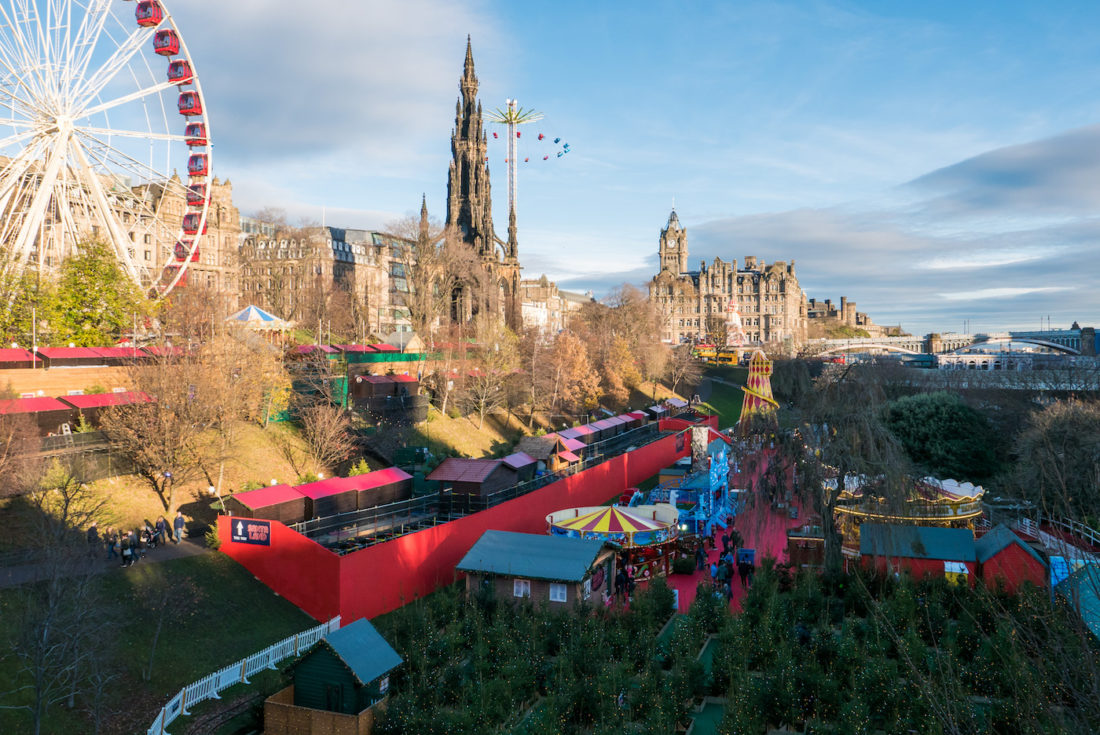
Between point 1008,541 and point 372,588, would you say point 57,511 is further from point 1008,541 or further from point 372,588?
point 1008,541

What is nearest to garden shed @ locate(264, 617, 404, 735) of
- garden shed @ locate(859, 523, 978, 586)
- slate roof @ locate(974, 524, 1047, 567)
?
garden shed @ locate(859, 523, 978, 586)

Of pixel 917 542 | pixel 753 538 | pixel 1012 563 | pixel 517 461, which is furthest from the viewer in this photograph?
pixel 517 461

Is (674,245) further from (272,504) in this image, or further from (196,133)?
(272,504)

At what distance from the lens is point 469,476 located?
28.3m

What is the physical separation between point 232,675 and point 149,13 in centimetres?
3620

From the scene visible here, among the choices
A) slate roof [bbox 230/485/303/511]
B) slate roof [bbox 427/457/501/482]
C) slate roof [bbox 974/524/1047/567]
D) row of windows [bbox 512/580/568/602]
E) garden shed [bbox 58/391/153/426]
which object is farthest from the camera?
slate roof [bbox 427/457/501/482]

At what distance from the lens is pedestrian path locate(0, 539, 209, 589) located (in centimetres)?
1662

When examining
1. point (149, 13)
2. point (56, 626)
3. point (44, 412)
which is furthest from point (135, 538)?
point (149, 13)

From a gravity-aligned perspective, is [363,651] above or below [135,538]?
below

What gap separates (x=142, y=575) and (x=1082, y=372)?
63.8 m

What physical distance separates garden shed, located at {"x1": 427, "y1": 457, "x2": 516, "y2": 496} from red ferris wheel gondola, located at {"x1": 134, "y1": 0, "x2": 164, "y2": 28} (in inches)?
1152

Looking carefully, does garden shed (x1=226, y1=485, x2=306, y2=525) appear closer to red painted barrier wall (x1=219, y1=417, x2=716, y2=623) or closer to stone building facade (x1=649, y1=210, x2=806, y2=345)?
red painted barrier wall (x1=219, y1=417, x2=716, y2=623)

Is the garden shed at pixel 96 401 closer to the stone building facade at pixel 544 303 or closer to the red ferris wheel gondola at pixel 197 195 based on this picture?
the red ferris wheel gondola at pixel 197 195

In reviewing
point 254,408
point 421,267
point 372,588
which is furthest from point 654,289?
point 372,588
